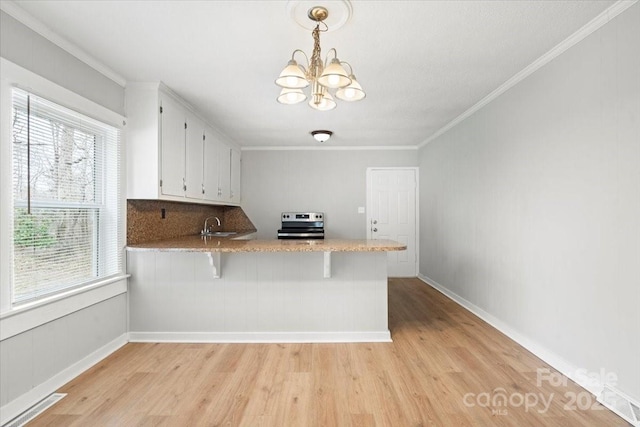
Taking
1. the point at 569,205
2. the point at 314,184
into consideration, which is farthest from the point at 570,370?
A: the point at 314,184

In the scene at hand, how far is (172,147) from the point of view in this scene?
10.0 feet

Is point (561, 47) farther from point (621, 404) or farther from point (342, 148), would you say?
point (342, 148)

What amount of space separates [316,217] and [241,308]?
9.24 feet

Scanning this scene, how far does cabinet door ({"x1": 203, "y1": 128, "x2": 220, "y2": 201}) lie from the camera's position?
3.91 metres

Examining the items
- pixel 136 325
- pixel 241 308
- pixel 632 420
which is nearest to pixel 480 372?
pixel 632 420

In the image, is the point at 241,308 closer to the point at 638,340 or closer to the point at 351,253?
the point at 351,253

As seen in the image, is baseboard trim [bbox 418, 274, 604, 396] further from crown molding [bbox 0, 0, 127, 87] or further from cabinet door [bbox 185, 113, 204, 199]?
crown molding [bbox 0, 0, 127, 87]

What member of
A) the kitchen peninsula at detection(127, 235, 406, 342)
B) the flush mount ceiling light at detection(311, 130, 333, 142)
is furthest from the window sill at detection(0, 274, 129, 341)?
the flush mount ceiling light at detection(311, 130, 333, 142)

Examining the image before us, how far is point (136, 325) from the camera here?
9.32 ft

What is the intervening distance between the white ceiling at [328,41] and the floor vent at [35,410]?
2347 millimetres

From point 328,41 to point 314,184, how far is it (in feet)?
11.5

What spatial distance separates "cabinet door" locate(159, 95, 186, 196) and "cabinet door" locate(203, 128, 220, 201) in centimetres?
63

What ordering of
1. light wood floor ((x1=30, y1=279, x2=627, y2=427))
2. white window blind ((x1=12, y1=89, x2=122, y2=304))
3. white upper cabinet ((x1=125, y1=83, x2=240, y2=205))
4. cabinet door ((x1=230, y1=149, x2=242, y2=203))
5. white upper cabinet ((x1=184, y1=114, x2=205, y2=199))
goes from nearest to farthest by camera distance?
light wood floor ((x1=30, y1=279, x2=627, y2=427))
white window blind ((x1=12, y1=89, x2=122, y2=304))
white upper cabinet ((x1=125, y1=83, x2=240, y2=205))
white upper cabinet ((x1=184, y1=114, x2=205, y2=199))
cabinet door ((x1=230, y1=149, x2=242, y2=203))

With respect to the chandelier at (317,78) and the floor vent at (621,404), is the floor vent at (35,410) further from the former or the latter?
the floor vent at (621,404)
